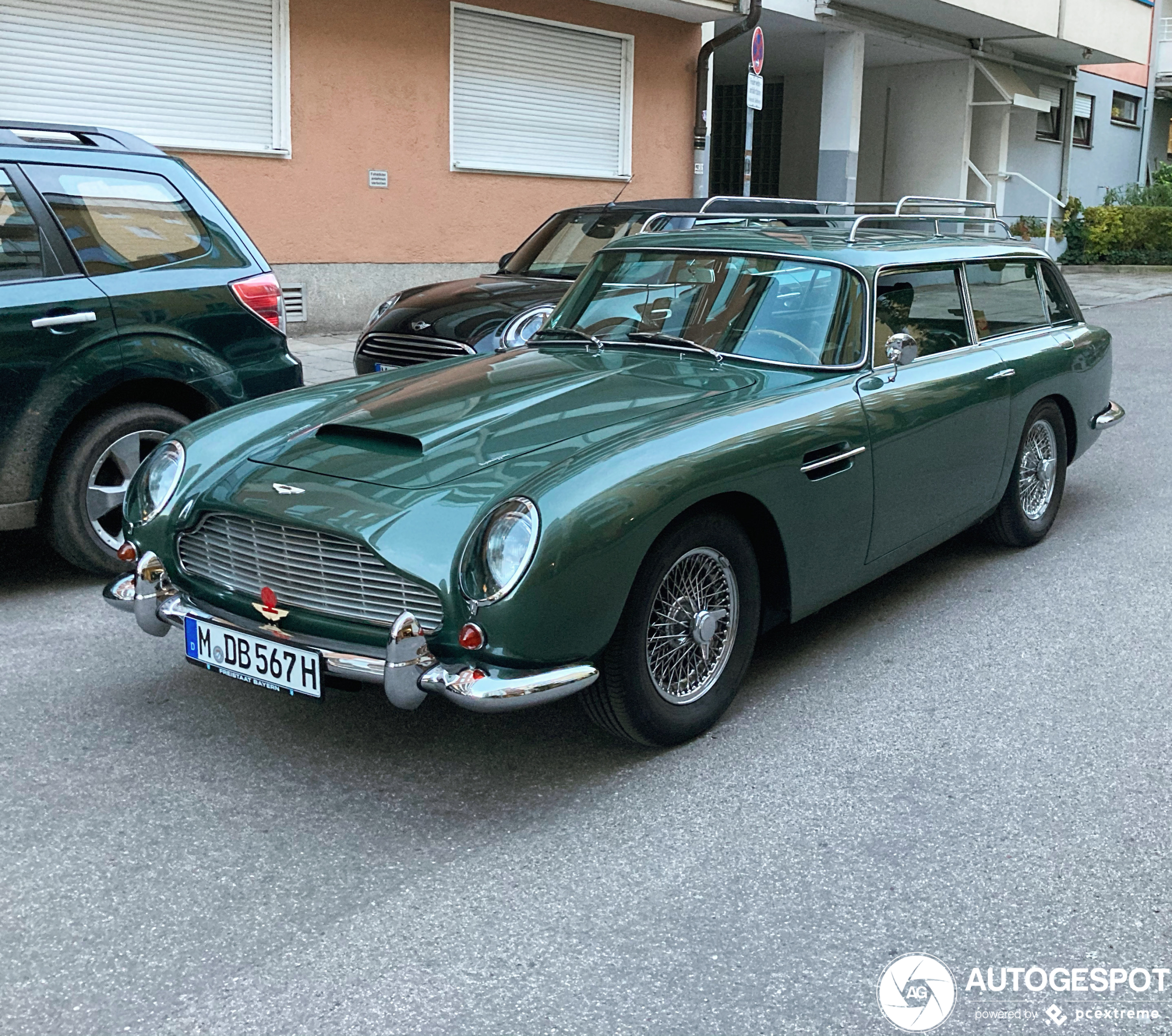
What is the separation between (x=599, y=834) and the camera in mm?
3395

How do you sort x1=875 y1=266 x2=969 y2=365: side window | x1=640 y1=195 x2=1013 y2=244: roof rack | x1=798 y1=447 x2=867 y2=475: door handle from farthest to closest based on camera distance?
x1=640 y1=195 x2=1013 y2=244: roof rack < x1=875 y1=266 x2=969 y2=365: side window < x1=798 y1=447 x2=867 y2=475: door handle

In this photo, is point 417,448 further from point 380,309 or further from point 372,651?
point 380,309

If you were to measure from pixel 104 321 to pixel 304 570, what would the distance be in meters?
2.38

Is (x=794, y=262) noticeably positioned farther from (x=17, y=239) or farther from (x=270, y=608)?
(x=17, y=239)

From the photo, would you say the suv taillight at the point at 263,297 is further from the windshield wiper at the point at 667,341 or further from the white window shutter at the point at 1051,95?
the white window shutter at the point at 1051,95

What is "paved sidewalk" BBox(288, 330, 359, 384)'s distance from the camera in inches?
418

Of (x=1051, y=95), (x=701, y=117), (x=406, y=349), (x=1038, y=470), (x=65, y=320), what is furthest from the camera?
(x=1051, y=95)

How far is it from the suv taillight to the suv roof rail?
69cm

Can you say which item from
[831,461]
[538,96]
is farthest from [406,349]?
[538,96]

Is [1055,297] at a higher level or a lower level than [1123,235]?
lower

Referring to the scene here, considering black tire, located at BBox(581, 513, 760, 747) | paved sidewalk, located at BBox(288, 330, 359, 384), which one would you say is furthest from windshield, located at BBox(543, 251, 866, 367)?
paved sidewalk, located at BBox(288, 330, 359, 384)

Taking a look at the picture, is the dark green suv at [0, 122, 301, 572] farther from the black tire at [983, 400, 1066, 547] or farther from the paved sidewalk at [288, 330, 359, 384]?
the paved sidewalk at [288, 330, 359, 384]

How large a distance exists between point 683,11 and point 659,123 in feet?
4.51

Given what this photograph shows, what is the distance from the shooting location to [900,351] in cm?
477
